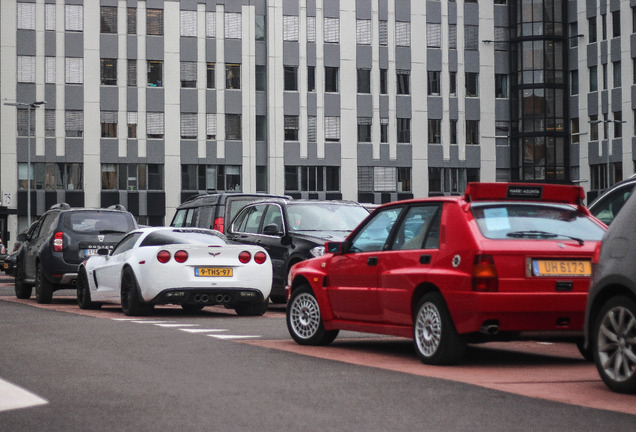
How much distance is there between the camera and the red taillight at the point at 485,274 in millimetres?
9602

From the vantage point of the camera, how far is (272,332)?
46.8 feet

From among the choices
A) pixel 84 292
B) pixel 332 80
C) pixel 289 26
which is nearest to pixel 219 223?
pixel 84 292

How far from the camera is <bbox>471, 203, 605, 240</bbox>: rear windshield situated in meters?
9.94

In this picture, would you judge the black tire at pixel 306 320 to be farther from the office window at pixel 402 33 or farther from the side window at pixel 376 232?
the office window at pixel 402 33

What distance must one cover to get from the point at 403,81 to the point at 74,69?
808 inches

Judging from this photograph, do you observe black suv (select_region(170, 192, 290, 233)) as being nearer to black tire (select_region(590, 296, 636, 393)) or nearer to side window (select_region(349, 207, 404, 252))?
side window (select_region(349, 207, 404, 252))

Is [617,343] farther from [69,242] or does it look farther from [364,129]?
[364,129]

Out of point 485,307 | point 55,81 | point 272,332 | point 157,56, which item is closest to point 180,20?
point 157,56

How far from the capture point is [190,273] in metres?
17.1

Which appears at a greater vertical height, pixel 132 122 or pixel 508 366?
pixel 132 122

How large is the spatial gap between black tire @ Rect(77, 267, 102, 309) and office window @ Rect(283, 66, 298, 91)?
55.1 m

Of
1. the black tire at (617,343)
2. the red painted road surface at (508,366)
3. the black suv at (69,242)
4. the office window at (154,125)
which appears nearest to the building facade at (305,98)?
the office window at (154,125)

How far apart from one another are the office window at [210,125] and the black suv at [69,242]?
50.3 meters

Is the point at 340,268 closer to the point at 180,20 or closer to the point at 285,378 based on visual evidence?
the point at 285,378
